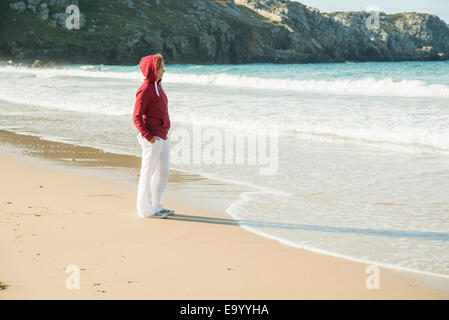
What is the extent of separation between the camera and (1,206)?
581 cm

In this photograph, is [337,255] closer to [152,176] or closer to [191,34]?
[152,176]

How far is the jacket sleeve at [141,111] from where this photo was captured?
18.4ft

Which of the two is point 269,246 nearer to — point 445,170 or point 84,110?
point 445,170

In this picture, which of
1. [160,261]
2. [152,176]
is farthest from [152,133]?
[160,261]

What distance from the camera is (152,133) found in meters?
5.75

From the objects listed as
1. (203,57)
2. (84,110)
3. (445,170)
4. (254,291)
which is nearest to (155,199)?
(254,291)

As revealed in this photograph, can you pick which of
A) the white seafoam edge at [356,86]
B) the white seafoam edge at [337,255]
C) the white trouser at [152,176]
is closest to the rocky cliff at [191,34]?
the white seafoam edge at [356,86]

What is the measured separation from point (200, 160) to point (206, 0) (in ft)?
370

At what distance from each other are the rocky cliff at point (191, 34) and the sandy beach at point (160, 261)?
268 ft

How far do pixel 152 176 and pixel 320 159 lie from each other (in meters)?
4.15

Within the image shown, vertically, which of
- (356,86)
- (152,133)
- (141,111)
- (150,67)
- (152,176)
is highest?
(150,67)

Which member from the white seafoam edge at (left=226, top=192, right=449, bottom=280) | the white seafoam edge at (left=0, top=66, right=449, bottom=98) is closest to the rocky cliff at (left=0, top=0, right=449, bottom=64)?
the white seafoam edge at (left=0, top=66, right=449, bottom=98)

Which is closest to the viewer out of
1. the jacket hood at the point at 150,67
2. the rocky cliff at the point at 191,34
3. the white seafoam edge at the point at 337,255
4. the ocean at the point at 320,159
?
the white seafoam edge at the point at 337,255

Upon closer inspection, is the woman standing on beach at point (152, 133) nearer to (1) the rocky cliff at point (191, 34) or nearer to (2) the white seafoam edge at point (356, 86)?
(2) the white seafoam edge at point (356, 86)
